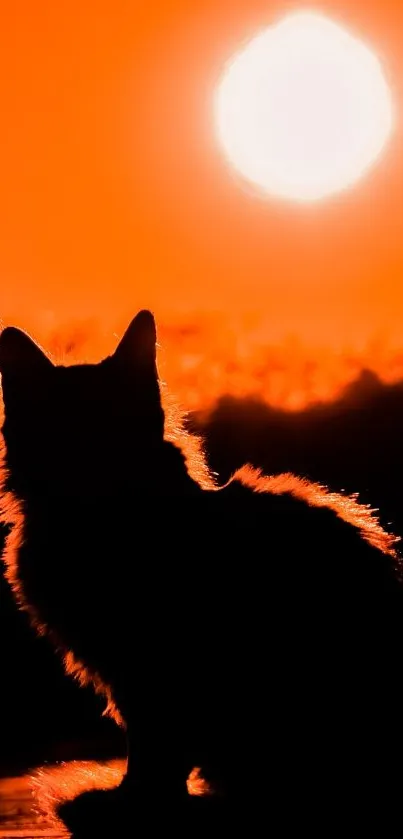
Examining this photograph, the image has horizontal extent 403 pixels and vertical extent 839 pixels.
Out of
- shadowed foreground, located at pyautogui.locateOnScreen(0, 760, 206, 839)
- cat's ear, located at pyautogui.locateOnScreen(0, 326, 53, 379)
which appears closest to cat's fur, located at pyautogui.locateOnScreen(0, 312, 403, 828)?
cat's ear, located at pyautogui.locateOnScreen(0, 326, 53, 379)

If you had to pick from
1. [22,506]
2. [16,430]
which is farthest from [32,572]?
[16,430]

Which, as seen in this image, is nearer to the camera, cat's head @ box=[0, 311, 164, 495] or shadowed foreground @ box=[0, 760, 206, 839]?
shadowed foreground @ box=[0, 760, 206, 839]

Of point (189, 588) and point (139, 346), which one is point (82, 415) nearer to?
point (139, 346)

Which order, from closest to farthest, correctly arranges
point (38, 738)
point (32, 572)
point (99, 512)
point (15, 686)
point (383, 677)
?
point (383, 677), point (99, 512), point (32, 572), point (38, 738), point (15, 686)

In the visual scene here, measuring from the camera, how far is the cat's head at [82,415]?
3.77m

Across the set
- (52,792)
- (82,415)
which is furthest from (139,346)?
(52,792)

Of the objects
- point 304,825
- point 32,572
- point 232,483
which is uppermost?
point 232,483

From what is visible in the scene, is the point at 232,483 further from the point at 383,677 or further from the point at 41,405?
the point at 383,677

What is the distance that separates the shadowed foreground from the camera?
3361mm

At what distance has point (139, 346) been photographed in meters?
3.99

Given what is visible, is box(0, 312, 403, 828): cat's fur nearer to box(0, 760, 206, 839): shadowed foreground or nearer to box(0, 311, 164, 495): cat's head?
box(0, 311, 164, 495): cat's head

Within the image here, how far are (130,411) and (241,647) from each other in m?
1.02

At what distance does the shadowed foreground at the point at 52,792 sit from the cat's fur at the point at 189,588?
0.47 feet

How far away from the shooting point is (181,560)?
344cm
